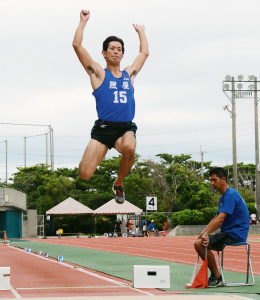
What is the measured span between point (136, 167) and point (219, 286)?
1797 inches

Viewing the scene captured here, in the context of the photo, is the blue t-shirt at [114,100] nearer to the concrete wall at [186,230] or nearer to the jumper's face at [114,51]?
the jumper's face at [114,51]

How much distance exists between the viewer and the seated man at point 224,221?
11156 millimetres

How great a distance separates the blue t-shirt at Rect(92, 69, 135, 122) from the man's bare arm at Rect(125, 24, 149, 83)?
1.11 ft

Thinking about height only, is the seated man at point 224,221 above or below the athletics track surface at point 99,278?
above

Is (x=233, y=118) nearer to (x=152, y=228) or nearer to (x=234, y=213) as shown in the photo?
(x=152, y=228)

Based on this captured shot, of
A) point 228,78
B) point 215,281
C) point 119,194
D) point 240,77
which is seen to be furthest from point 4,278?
point 240,77

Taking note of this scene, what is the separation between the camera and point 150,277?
1121 centimetres

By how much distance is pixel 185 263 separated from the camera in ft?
59.3

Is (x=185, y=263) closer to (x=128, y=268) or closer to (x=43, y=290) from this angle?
(x=128, y=268)

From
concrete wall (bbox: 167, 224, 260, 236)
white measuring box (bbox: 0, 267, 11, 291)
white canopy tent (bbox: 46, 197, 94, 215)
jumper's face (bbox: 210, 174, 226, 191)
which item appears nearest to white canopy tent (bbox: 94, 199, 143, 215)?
white canopy tent (bbox: 46, 197, 94, 215)

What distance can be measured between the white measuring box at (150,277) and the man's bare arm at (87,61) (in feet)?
16.5

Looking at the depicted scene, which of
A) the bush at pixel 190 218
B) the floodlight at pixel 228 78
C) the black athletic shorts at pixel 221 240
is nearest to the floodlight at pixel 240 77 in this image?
the floodlight at pixel 228 78

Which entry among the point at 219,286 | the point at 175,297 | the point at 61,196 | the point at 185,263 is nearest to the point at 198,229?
the point at 61,196

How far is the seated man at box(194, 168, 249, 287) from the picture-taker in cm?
1116
